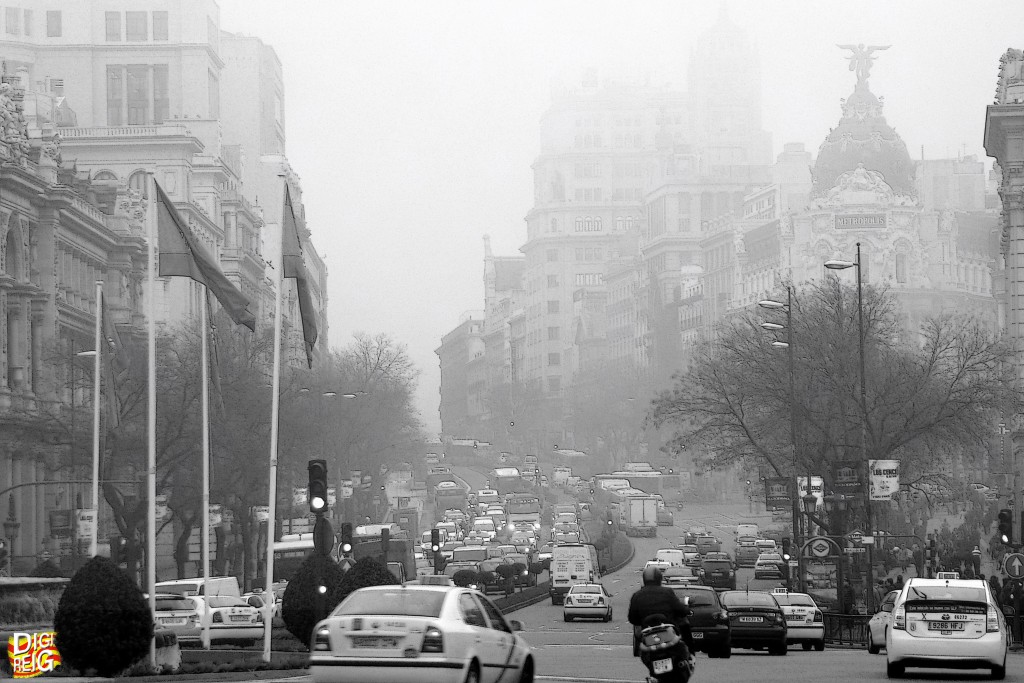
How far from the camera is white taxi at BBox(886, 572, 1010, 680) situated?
2808cm

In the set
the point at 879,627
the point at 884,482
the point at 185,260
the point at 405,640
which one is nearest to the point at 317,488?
the point at 185,260

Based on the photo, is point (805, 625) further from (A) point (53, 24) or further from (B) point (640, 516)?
(A) point (53, 24)

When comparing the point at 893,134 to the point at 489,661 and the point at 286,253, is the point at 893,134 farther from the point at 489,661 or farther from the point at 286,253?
the point at 489,661

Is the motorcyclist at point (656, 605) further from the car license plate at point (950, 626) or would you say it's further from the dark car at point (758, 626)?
the dark car at point (758, 626)

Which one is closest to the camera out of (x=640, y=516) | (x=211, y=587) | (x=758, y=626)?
(x=758, y=626)

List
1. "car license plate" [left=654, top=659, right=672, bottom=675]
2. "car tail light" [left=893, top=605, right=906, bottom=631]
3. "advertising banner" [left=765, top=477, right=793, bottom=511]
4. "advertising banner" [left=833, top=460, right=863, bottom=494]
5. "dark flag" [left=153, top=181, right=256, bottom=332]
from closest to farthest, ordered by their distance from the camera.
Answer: "car license plate" [left=654, top=659, right=672, bottom=675], "car tail light" [left=893, top=605, right=906, bottom=631], "dark flag" [left=153, top=181, right=256, bottom=332], "advertising banner" [left=833, top=460, right=863, bottom=494], "advertising banner" [left=765, top=477, right=793, bottom=511]

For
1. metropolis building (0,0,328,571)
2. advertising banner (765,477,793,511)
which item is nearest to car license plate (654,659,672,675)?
advertising banner (765,477,793,511)

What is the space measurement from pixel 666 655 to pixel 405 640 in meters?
2.62

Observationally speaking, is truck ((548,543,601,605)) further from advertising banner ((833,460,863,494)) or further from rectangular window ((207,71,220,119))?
rectangular window ((207,71,220,119))

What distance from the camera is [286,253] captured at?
1470 inches

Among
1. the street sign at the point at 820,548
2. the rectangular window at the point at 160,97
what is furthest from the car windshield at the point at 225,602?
the rectangular window at the point at 160,97

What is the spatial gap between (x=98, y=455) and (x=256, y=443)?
24.1 meters

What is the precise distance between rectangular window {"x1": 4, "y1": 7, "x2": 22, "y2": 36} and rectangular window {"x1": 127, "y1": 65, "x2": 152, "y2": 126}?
7270 mm

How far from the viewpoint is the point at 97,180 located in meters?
112
